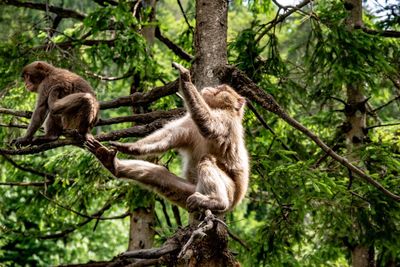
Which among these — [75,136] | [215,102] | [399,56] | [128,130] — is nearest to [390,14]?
[399,56]

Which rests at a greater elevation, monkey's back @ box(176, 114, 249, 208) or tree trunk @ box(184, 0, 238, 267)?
tree trunk @ box(184, 0, 238, 267)

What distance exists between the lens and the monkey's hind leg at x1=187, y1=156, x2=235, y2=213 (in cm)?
530

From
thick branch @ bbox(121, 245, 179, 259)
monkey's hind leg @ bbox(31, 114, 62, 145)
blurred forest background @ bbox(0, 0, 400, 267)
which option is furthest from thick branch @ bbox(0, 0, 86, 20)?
thick branch @ bbox(121, 245, 179, 259)

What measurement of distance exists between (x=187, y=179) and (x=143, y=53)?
2.88 meters

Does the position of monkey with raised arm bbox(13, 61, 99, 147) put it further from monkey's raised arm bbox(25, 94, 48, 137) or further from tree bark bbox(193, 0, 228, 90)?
tree bark bbox(193, 0, 228, 90)

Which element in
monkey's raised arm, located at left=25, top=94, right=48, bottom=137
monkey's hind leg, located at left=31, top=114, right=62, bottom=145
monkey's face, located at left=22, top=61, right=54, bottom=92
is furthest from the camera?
monkey's face, located at left=22, top=61, right=54, bottom=92

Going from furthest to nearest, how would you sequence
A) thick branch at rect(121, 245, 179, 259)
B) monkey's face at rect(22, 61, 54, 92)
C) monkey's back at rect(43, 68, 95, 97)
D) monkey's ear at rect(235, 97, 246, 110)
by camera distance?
monkey's face at rect(22, 61, 54, 92) → monkey's back at rect(43, 68, 95, 97) → monkey's ear at rect(235, 97, 246, 110) → thick branch at rect(121, 245, 179, 259)

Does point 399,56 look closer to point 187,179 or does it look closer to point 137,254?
point 187,179

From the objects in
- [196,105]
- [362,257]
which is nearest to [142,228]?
[362,257]

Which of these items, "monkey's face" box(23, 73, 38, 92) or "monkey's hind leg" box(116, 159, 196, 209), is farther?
"monkey's face" box(23, 73, 38, 92)

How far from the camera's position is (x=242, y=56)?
825 cm

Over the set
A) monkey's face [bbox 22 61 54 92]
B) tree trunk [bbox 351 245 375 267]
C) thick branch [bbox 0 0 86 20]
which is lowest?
tree trunk [bbox 351 245 375 267]

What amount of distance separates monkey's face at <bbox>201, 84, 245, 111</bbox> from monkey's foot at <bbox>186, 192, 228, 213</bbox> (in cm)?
111

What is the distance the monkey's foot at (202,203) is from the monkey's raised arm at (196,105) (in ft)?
2.39
